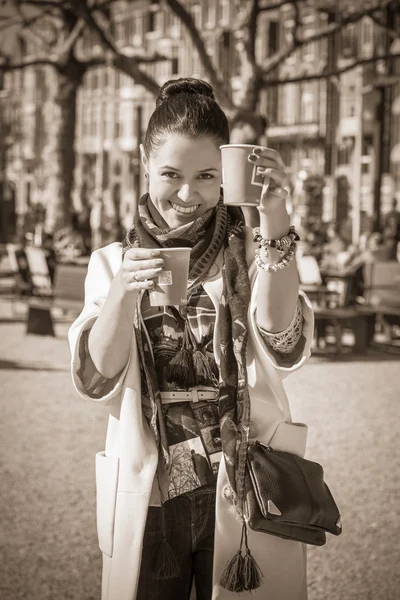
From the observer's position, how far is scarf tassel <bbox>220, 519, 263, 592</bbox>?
2074 millimetres

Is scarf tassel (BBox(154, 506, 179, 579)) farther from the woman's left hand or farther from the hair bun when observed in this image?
the hair bun

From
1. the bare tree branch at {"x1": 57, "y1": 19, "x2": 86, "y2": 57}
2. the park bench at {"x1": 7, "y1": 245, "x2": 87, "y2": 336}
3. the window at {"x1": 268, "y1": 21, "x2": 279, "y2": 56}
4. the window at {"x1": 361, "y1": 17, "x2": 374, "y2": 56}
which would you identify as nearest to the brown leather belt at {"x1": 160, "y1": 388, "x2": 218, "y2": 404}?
the park bench at {"x1": 7, "y1": 245, "x2": 87, "y2": 336}

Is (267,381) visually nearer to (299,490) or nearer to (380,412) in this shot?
(299,490)

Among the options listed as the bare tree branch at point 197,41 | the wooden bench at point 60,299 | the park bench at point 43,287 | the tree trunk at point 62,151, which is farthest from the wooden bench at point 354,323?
the tree trunk at point 62,151

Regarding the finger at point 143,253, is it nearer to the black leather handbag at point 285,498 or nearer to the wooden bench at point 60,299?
the black leather handbag at point 285,498

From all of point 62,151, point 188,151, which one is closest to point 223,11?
point 62,151

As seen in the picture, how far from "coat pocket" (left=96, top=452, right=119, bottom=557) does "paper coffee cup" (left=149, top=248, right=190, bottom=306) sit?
404 millimetres

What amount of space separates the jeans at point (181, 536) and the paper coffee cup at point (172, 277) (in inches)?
18.2

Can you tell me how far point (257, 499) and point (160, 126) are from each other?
87 cm

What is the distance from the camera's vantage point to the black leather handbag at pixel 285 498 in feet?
6.84

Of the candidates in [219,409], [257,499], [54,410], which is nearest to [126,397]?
[219,409]

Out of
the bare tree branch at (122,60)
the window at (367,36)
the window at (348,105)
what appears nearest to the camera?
the bare tree branch at (122,60)

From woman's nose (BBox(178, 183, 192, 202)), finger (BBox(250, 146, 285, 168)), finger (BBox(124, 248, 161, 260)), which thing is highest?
finger (BBox(250, 146, 285, 168))

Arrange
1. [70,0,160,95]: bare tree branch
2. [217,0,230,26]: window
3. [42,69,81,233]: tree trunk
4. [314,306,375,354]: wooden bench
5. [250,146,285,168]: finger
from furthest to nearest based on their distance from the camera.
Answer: [217,0,230,26]: window < [42,69,81,233]: tree trunk < [70,0,160,95]: bare tree branch < [314,306,375,354]: wooden bench < [250,146,285,168]: finger
